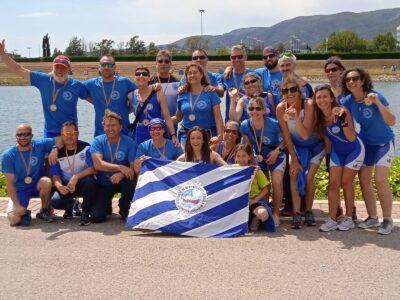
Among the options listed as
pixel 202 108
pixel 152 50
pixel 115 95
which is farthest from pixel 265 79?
pixel 152 50

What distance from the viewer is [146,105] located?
728cm

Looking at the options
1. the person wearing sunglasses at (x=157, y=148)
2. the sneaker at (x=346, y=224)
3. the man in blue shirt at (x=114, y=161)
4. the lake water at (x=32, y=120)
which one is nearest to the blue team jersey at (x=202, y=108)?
the person wearing sunglasses at (x=157, y=148)

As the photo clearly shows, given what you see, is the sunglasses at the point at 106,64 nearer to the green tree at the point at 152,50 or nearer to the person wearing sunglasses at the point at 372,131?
the person wearing sunglasses at the point at 372,131

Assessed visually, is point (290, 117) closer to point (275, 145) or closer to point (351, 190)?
point (275, 145)

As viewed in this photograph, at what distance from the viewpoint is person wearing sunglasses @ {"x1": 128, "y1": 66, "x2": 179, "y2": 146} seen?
7227mm

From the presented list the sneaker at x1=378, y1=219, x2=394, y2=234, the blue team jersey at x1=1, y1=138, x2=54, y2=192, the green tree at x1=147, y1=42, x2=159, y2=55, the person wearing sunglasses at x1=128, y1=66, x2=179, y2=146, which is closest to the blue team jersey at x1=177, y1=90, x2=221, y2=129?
the person wearing sunglasses at x1=128, y1=66, x2=179, y2=146

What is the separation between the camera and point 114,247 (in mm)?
5645

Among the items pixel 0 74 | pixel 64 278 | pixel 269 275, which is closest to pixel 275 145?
pixel 269 275

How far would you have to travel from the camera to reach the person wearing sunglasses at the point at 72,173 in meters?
6.89

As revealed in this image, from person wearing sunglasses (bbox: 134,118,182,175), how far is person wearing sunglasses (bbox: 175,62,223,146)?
→ 0.27 metres

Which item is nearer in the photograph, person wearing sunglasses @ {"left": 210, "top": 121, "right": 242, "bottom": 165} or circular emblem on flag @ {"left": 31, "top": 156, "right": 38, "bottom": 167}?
person wearing sunglasses @ {"left": 210, "top": 121, "right": 242, "bottom": 165}

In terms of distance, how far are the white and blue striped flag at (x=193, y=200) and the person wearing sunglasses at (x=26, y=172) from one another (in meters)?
1.34

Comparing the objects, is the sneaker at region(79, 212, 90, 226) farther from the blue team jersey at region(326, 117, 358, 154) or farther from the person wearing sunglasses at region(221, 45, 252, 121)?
the blue team jersey at region(326, 117, 358, 154)

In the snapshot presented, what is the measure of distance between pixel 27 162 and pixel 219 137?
8.72ft
